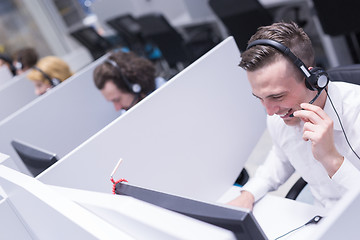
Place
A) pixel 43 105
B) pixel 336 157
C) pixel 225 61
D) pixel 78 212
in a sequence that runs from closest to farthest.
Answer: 1. pixel 78 212
2. pixel 336 157
3. pixel 225 61
4. pixel 43 105

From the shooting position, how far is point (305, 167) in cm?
118

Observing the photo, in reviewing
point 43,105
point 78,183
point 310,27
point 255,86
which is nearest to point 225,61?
Answer: point 255,86

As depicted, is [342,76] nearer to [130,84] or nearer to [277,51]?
[277,51]

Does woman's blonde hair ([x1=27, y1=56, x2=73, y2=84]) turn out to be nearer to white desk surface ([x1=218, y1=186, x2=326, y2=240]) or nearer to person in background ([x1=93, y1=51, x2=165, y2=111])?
person in background ([x1=93, y1=51, x2=165, y2=111])

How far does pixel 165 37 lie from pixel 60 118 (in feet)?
5.49

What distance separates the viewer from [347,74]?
1.24 meters

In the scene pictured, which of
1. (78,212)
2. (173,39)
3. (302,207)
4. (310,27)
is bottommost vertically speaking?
(310,27)

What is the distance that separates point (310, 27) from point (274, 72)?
9.80ft

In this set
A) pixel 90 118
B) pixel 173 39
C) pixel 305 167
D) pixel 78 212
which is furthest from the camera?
pixel 173 39

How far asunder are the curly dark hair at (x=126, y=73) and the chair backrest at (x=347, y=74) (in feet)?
2.78

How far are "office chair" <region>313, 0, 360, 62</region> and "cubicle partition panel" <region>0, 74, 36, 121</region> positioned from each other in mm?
1888

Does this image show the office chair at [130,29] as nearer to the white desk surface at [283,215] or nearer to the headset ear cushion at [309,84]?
the white desk surface at [283,215]

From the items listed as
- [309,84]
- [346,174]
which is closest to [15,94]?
[309,84]

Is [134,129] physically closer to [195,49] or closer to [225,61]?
[225,61]
